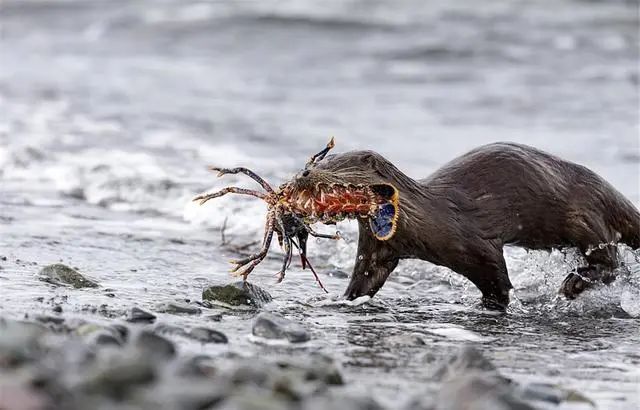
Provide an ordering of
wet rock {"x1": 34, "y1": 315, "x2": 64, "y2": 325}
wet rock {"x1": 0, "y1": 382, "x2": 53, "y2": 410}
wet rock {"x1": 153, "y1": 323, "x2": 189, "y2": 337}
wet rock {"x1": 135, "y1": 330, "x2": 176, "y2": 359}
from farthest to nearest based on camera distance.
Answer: wet rock {"x1": 153, "y1": 323, "x2": 189, "y2": 337}, wet rock {"x1": 34, "y1": 315, "x2": 64, "y2": 325}, wet rock {"x1": 135, "y1": 330, "x2": 176, "y2": 359}, wet rock {"x1": 0, "y1": 382, "x2": 53, "y2": 410}

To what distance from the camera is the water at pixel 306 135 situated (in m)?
4.89

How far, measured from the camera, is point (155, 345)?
3721 mm

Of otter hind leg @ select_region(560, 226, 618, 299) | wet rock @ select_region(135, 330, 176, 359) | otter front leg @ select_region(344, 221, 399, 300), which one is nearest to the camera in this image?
wet rock @ select_region(135, 330, 176, 359)

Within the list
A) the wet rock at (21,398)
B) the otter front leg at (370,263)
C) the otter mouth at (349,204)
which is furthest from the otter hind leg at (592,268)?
the wet rock at (21,398)

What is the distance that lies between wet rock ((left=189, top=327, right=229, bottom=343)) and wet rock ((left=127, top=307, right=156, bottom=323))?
0.33m

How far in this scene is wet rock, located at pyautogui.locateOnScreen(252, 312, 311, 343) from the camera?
4434 mm

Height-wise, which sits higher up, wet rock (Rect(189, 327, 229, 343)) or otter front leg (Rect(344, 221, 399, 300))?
otter front leg (Rect(344, 221, 399, 300))

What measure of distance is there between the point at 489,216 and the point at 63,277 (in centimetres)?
192

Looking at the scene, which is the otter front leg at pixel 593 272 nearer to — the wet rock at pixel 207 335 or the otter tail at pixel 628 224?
the otter tail at pixel 628 224

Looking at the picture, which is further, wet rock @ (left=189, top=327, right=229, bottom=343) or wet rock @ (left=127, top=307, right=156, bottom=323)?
wet rock @ (left=127, top=307, right=156, bottom=323)

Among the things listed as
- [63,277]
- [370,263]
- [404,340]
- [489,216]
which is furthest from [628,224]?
[63,277]

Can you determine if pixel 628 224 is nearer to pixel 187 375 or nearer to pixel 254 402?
pixel 187 375

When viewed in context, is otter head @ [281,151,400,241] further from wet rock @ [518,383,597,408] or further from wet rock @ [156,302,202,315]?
wet rock @ [518,383,597,408]

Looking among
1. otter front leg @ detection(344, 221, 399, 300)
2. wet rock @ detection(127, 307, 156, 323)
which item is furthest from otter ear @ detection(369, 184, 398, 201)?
wet rock @ detection(127, 307, 156, 323)
